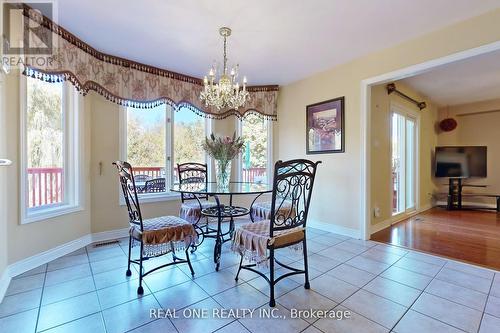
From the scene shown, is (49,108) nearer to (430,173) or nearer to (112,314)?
(112,314)

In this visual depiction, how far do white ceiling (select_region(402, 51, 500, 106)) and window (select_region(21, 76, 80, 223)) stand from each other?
4.57 m

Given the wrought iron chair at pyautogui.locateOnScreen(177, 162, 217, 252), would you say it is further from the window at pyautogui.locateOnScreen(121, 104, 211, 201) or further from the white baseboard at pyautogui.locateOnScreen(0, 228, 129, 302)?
the white baseboard at pyautogui.locateOnScreen(0, 228, 129, 302)

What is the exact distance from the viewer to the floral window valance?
2.45 metres

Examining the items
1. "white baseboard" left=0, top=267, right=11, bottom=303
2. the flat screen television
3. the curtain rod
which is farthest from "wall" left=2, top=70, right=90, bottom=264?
the flat screen television

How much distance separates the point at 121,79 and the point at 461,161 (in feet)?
23.1

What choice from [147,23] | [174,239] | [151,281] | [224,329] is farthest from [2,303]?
[147,23]

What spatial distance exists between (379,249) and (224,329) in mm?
2243

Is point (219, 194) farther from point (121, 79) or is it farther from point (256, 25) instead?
point (121, 79)

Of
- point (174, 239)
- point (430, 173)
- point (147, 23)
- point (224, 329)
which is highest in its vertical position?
point (147, 23)

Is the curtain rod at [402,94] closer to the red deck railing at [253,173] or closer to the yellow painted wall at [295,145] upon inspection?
the yellow painted wall at [295,145]

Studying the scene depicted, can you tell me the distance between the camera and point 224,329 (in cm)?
154

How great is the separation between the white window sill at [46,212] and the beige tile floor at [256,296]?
1.60ft

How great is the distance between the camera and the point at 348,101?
346cm

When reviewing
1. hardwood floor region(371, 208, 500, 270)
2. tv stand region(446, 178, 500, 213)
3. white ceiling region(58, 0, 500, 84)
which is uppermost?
white ceiling region(58, 0, 500, 84)
